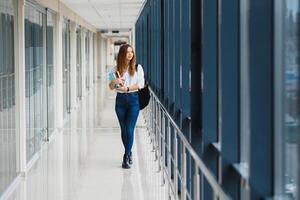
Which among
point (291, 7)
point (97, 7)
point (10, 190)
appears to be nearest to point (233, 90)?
point (291, 7)

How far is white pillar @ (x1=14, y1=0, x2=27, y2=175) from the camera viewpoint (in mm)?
5348

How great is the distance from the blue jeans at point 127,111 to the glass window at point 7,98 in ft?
3.23

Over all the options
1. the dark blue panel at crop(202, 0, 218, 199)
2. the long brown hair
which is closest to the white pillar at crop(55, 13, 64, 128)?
the long brown hair

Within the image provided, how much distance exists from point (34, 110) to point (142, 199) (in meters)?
2.74

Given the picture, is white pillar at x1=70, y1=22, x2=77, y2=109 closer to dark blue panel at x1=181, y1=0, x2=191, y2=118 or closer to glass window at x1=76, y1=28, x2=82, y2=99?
glass window at x1=76, y1=28, x2=82, y2=99

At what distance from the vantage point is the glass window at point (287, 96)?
1.39 m

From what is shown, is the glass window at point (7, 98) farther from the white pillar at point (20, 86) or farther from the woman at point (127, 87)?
the woman at point (127, 87)

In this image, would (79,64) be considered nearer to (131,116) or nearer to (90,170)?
(90,170)

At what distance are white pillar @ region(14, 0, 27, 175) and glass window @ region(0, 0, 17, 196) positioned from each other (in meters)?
0.13

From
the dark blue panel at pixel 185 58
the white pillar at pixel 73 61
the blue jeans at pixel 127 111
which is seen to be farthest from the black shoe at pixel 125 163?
the white pillar at pixel 73 61

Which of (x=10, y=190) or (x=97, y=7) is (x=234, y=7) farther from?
(x=97, y=7)

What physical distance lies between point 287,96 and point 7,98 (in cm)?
373

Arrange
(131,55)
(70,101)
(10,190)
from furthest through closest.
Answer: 1. (70,101)
2. (131,55)
3. (10,190)

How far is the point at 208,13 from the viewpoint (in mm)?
2902
